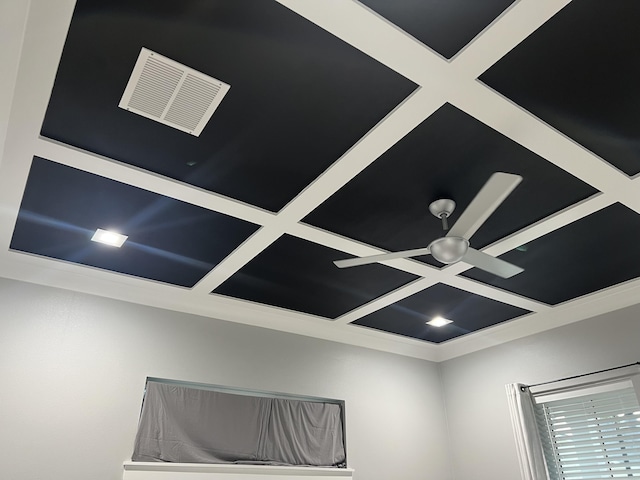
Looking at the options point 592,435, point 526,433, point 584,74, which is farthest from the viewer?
point 526,433

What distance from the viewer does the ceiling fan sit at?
1897 millimetres

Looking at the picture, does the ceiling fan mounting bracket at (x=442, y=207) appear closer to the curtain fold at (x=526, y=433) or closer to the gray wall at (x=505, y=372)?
the gray wall at (x=505, y=372)

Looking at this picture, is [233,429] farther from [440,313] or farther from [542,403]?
[542,403]

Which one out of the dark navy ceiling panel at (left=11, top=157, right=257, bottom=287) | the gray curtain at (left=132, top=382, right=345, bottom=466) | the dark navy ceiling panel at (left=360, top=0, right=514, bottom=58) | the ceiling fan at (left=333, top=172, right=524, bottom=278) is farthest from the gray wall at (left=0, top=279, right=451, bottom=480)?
the dark navy ceiling panel at (left=360, top=0, right=514, bottom=58)

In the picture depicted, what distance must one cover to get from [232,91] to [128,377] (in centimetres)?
223

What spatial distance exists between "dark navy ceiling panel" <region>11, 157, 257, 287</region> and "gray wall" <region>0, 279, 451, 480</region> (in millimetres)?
429

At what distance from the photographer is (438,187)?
93.3 inches

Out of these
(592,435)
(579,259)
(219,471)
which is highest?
(579,259)

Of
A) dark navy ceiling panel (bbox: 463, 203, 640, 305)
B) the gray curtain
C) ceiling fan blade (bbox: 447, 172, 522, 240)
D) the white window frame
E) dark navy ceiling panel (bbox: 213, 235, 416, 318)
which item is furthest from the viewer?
the white window frame

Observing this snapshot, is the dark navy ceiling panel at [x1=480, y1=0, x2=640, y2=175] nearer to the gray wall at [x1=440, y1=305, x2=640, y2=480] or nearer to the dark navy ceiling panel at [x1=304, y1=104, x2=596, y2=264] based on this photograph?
the dark navy ceiling panel at [x1=304, y1=104, x2=596, y2=264]

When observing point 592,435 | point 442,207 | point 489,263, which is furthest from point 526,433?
point 442,207

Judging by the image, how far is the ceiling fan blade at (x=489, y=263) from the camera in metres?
2.40

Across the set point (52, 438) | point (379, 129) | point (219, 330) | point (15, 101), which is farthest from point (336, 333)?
point (15, 101)

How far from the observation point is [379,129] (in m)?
2.00
